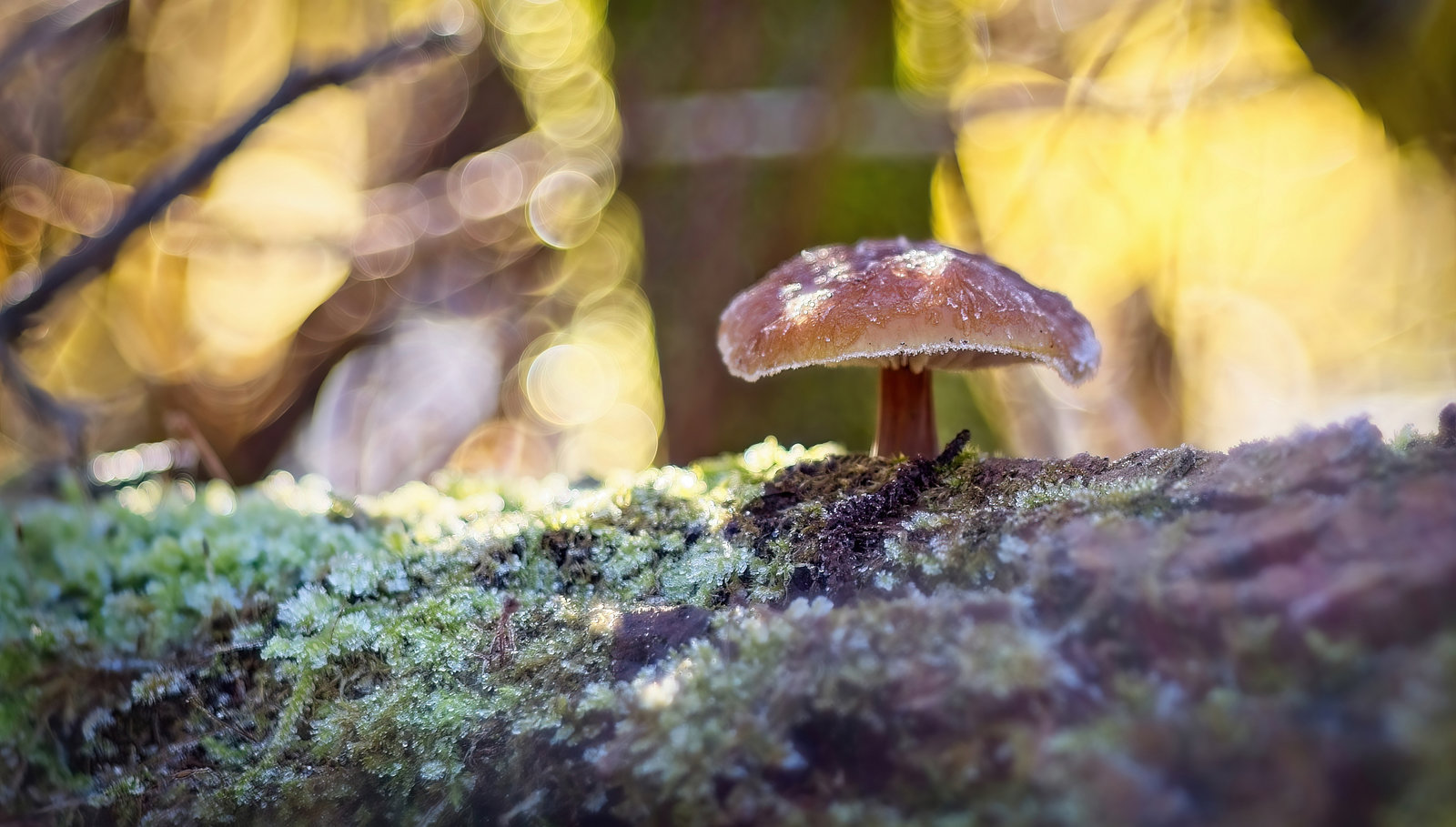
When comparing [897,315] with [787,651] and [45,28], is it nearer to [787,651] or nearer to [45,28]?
[787,651]

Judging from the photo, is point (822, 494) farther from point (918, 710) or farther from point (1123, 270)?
point (1123, 270)

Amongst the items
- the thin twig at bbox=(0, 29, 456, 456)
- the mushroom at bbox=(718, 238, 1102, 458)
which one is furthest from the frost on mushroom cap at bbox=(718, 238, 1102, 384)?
the thin twig at bbox=(0, 29, 456, 456)

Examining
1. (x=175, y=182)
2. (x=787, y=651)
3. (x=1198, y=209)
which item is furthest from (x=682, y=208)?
(x=1198, y=209)

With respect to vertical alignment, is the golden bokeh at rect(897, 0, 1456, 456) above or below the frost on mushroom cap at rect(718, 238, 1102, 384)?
below

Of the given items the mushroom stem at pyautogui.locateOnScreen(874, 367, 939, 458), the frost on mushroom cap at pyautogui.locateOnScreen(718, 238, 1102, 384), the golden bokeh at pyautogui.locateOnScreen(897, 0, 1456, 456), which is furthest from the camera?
the golden bokeh at pyautogui.locateOnScreen(897, 0, 1456, 456)

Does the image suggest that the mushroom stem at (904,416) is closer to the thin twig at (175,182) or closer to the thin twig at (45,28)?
the thin twig at (175,182)

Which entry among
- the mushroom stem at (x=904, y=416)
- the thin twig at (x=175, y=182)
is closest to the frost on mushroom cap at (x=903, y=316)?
the mushroom stem at (x=904, y=416)

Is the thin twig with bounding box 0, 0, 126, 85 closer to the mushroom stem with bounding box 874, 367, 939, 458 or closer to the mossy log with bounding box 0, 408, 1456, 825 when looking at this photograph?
the mossy log with bounding box 0, 408, 1456, 825
